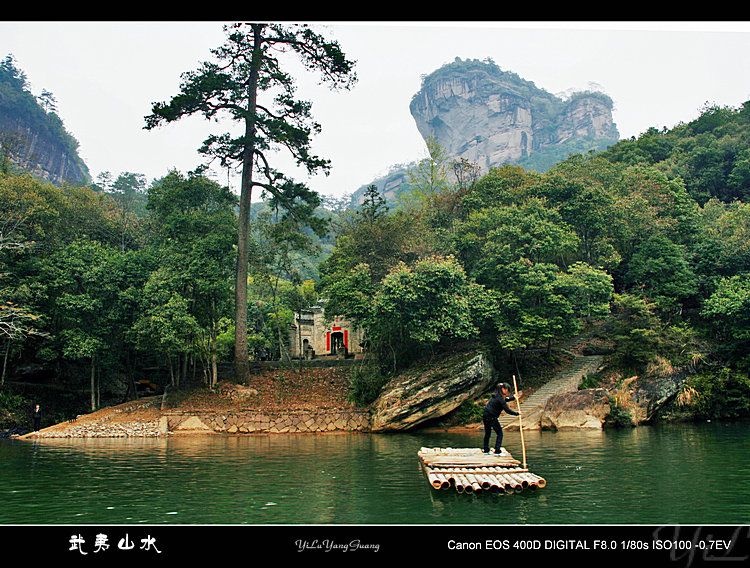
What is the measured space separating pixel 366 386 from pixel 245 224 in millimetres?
7873

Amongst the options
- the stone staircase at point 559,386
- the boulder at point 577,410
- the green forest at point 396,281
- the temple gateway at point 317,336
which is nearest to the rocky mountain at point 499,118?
the temple gateway at point 317,336

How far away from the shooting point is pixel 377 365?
930 inches

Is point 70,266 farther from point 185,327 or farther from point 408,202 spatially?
point 408,202

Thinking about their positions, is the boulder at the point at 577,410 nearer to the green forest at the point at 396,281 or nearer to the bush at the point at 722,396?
the green forest at the point at 396,281

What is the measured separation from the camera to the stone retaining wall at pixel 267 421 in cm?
2128

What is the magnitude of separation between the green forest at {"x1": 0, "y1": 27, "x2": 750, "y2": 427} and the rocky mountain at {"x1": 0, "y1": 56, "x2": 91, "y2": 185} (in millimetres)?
43031

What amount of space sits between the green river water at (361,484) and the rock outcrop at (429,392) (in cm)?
360

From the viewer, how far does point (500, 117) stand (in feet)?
355

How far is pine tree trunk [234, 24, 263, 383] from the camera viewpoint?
2322 cm

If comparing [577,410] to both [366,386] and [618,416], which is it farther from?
[366,386]

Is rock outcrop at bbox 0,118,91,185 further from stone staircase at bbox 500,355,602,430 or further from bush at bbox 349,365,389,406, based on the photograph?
stone staircase at bbox 500,355,602,430

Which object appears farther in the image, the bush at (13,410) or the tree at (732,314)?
the bush at (13,410)
